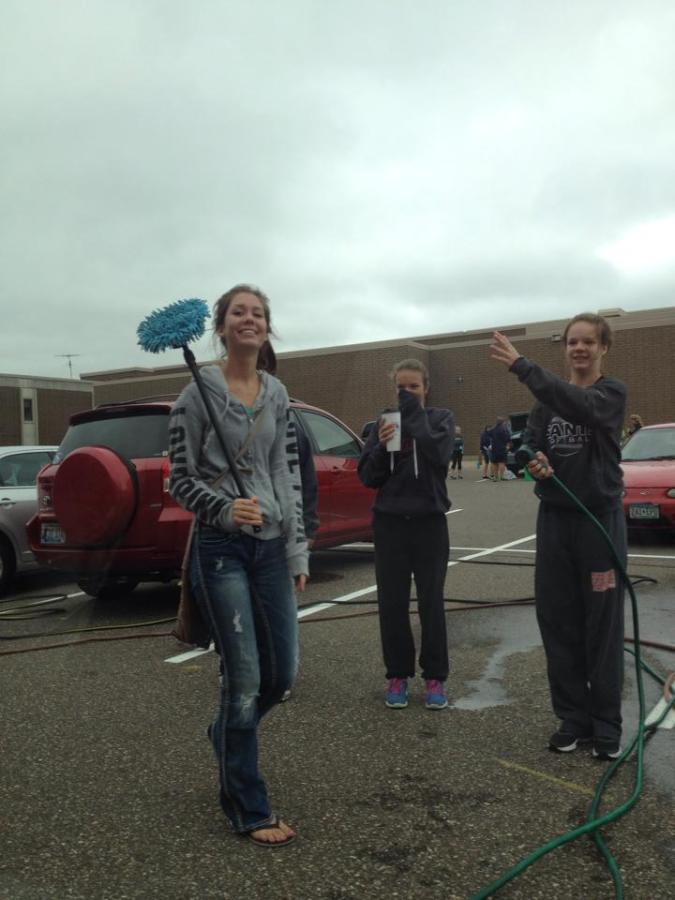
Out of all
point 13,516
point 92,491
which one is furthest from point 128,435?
point 13,516

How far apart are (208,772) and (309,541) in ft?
3.89

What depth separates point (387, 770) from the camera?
3512 millimetres

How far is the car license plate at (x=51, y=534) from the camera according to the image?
273 inches

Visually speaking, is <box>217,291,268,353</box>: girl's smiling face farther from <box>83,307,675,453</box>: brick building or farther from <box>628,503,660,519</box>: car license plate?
<box>83,307,675,453</box>: brick building

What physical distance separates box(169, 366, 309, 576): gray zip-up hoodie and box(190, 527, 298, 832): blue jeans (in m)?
0.09

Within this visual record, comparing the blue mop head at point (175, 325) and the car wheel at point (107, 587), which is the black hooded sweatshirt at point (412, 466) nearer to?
the blue mop head at point (175, 325)

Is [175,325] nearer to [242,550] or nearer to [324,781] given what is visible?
[242,550]

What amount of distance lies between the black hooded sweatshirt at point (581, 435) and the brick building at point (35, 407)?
48.7m

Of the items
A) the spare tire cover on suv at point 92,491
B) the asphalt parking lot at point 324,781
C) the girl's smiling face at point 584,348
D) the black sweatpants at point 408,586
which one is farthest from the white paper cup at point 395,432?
the spare tire cover on suv at point 92,491

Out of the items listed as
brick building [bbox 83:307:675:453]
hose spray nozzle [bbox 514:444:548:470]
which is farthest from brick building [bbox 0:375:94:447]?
hose spray nozzle [bbox 514:444:548:470]

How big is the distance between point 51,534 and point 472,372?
33.7m

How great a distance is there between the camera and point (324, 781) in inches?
134

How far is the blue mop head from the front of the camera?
289 cm

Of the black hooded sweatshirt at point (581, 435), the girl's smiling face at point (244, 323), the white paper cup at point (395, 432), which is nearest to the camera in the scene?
the girl's smiling face at point (244, 323)
